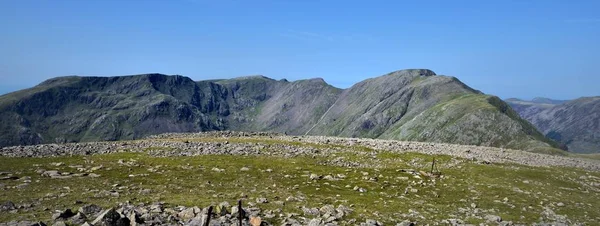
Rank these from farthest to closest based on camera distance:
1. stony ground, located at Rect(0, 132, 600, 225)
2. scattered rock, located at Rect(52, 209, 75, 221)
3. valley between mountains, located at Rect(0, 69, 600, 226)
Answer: stony ground, located at Rect(0, 132, 600, 225) → valley between mountains, located at Rect(0, 69, 600, 226) → scattered rock, located at Rect(52, 209, 75, 221)

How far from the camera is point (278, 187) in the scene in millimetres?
28469

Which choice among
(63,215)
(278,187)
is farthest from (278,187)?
(63,215)

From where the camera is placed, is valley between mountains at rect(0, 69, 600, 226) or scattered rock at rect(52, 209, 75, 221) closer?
scattered rock at rect(52, 209, 75, 221)

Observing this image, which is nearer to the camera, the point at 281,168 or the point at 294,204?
the point at 294,204

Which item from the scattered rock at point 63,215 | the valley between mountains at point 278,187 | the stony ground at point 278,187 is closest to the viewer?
the scattered rock at point 63,215

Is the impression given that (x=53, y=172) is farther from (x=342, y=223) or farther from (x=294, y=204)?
(x=342, y=223)

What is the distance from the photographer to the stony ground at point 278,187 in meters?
20.5

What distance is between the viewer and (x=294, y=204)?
23.6 m

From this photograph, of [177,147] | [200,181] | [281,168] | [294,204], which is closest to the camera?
[294,204]

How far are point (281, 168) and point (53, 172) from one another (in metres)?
18.9

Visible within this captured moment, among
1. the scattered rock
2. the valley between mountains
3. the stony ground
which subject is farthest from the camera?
the stony ground

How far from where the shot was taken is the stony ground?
20547 mm

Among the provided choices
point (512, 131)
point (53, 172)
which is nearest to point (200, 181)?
point (53, 172)

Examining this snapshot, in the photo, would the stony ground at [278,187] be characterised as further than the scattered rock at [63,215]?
Yes
